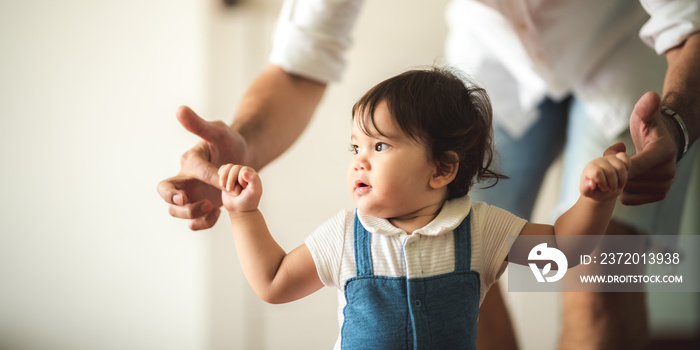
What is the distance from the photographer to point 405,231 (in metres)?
0.71

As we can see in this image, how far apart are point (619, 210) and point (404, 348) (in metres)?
0.58

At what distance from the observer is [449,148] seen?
0.73m

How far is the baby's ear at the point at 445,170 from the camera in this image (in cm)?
73

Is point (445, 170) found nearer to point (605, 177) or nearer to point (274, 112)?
point (605, 177)

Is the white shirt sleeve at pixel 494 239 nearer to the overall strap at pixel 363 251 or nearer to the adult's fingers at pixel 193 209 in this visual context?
the overall strap at pixel 363 251

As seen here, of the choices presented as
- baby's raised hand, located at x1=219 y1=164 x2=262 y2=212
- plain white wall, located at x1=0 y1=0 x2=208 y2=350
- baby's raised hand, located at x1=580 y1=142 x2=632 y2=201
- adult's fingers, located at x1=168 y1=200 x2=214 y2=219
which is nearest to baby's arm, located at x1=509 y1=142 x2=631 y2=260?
baby's raised hand, located at x1=580 y1=142 x2=632 y2=201

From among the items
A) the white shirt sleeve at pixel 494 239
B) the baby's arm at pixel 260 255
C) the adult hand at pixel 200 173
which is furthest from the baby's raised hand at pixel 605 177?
the adult hand at pixel 200 173

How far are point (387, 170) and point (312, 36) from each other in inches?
18.3

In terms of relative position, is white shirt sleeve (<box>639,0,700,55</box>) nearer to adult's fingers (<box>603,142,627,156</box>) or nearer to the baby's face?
adult's fingers (<box>603,142,627,156</box>)

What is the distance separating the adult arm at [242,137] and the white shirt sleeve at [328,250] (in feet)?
0.55

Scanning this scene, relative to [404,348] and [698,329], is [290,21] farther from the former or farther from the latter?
[698,329]

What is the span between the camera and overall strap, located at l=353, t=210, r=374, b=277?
0.69 m

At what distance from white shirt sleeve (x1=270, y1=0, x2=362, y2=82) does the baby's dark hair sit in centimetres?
36

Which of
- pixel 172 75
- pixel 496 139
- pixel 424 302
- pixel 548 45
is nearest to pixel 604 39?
pixel 548 45
